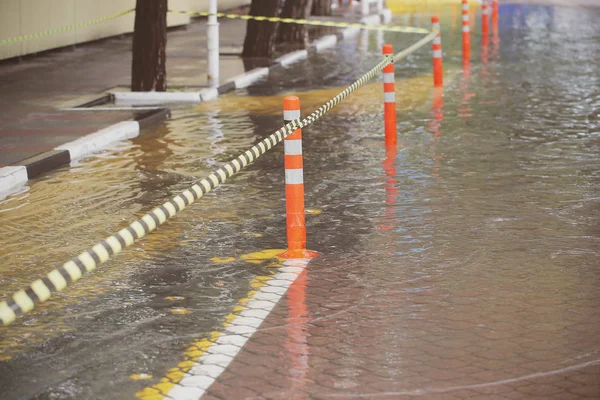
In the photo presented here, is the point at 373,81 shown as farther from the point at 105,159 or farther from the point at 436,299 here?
the point at 436,299

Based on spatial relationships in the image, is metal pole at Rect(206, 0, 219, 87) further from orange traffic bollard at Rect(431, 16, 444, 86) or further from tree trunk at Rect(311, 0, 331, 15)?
tree trunk at Rect(311, 0, 331, 15)

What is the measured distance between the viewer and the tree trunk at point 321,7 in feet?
137

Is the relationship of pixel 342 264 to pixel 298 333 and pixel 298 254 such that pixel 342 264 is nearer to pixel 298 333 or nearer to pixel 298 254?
pixel 298 254

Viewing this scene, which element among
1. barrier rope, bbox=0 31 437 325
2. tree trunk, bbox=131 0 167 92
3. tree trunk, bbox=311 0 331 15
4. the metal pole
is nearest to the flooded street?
barrier rope, bbox=0 31 437 325

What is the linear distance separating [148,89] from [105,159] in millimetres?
6024

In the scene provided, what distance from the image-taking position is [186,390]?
584 cm

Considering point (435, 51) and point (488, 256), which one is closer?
point (488, 256)

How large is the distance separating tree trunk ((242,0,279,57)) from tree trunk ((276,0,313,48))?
3.90m

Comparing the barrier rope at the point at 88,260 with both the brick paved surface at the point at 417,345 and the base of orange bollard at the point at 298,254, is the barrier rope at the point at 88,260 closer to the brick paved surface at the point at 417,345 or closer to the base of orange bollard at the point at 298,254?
the brick paved surface at the point at 417,345

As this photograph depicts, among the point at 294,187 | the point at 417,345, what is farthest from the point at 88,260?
the point at 294,187

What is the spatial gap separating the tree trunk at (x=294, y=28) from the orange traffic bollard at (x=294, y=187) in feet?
70.6

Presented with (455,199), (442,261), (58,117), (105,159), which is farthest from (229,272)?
(58,117)

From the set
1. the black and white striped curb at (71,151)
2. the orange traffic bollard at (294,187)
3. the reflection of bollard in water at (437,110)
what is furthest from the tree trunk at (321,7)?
the orange traffic bollard at (294,187)

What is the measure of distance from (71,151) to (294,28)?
56.8ft
